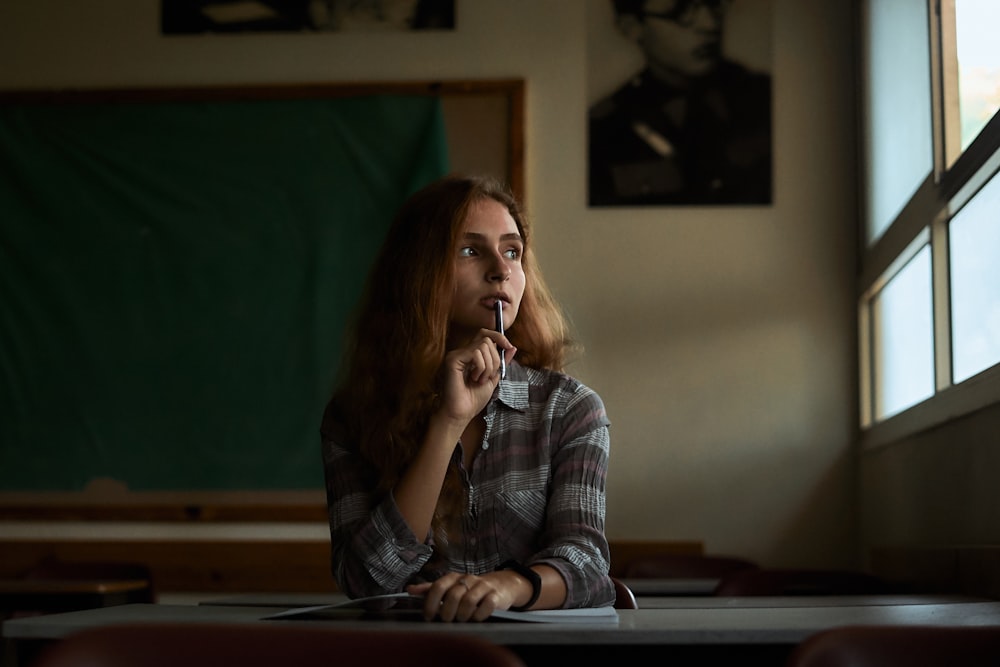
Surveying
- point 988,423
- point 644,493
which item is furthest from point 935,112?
point 644,493

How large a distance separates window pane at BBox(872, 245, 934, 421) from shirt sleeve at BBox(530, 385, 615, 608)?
137cm

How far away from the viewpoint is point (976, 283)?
2455 millimetres

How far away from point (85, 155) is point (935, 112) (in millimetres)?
3131

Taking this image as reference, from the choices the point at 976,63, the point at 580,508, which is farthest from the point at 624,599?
the point at 976,63

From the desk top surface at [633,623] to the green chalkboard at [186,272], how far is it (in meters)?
2.61

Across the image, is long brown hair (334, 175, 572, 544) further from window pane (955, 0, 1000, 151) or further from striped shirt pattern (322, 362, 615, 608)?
window pane (955, 0, 1000, 151)

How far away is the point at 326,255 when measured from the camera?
4.20 m

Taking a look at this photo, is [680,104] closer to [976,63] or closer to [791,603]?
[976,63]

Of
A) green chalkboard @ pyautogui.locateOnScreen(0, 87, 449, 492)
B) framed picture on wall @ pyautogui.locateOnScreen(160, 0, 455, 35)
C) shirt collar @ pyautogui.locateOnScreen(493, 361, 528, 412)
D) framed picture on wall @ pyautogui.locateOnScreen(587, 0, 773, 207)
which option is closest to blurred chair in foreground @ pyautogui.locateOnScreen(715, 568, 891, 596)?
shirt collar @ pyautogui.locateOnScreen(493, 361, 528, 412)

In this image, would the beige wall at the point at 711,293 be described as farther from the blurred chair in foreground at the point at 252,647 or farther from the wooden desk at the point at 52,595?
the blurred chair in foreground at the point at 252,647

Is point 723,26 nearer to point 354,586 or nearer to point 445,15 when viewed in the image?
point 445,15

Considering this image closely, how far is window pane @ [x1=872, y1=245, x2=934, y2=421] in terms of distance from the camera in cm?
299

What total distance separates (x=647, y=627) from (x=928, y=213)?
6.82 feet

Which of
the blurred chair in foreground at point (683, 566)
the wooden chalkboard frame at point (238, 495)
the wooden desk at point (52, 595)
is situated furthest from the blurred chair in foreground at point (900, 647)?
the wooden chalkboard frame at point (238, 495)
